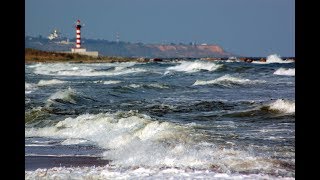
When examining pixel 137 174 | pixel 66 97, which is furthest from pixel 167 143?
pixel 66 97

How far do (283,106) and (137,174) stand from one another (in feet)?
27.8

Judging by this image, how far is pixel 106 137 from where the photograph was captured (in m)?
9.73

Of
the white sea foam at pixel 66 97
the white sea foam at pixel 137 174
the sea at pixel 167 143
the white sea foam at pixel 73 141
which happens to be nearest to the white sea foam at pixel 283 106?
the sea at pixel 167 143

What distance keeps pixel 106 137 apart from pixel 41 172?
3997mm

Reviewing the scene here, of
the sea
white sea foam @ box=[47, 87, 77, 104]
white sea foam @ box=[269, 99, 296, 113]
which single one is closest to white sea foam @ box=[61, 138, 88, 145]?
the sea

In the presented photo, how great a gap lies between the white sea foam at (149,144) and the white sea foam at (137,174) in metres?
0.34

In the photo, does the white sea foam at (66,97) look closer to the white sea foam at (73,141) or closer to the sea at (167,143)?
the sea at (167,143)

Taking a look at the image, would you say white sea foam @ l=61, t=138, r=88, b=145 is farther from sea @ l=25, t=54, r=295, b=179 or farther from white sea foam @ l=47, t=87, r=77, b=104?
white sea foam @ l=47, t=87, r=77, b=104

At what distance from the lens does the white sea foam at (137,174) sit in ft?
17.3

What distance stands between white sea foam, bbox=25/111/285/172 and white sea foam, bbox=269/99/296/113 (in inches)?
134

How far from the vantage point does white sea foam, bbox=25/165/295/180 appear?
5273mm
